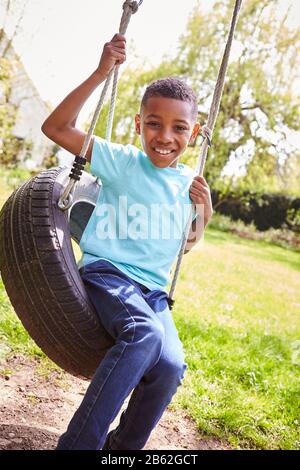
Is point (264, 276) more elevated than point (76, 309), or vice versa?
point (76, 309)

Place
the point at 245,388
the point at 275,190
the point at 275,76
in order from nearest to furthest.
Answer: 1. the point at 245,388
2. the point at 275,76
3. the point at 275,190

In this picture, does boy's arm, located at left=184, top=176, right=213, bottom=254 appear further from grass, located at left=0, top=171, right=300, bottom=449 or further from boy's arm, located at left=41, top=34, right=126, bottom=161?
grass, located at left=0, top=171, right=300, bottom=449

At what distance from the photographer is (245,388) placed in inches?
125

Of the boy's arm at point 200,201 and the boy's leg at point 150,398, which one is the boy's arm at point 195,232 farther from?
the boy's leg at point 150,398

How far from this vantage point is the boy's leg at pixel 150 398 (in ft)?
5.56

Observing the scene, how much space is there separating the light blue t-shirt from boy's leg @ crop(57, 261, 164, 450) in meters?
0.09

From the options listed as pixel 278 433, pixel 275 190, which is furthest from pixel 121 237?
pixel 275 190

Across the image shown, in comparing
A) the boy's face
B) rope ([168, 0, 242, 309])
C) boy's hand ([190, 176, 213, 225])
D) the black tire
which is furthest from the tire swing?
boy's hand ([190, 176, 213, 225])

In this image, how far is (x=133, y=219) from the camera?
1966 mm

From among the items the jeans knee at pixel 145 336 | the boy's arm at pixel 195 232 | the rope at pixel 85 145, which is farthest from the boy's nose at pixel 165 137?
the jeans knee at pixel 145 336

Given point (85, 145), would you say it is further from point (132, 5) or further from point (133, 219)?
point (132, 5)

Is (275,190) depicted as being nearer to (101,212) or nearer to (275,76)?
(275,76)

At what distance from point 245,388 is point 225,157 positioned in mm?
14751
